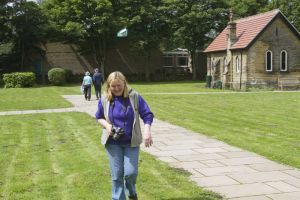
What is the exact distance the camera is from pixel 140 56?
5694cm

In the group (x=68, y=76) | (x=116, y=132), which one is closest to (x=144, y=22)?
(x=68, y=76)

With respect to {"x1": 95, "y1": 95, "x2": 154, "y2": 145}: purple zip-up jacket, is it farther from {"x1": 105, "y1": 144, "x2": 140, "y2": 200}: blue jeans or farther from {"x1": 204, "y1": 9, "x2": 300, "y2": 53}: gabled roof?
{"x1": 204, "y1": 9, "x2": 300, "y2": 53}: gabled roof

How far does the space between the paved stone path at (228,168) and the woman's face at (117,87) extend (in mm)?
2220

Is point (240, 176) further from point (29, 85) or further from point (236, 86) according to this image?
point (29, 85)

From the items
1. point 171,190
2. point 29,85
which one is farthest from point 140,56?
point 171,190

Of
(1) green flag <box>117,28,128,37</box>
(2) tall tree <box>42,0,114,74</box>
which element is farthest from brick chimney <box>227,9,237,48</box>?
(2) tall tree <box>42,0,114,74</box>

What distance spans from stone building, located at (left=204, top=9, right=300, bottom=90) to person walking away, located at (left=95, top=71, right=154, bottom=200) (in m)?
32.0

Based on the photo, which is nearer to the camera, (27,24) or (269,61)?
(269,61)

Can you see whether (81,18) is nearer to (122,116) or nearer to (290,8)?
(290,8)

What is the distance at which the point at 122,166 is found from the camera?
576cm

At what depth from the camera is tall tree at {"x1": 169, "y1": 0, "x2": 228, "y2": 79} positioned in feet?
171

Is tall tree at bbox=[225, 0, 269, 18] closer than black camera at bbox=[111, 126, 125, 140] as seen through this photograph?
No

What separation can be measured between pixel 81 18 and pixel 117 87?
1722 inches

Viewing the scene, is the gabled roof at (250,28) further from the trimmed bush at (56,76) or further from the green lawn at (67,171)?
the green lawn at (67,171)
